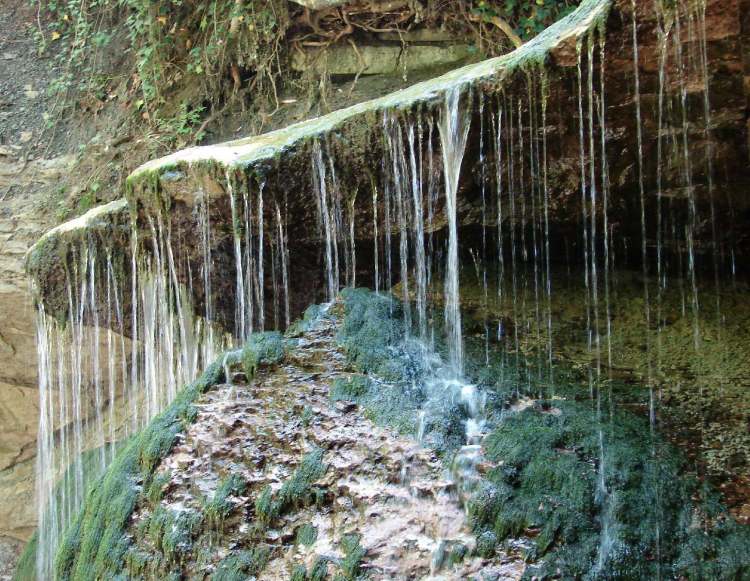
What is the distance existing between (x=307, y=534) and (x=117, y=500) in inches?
53.0

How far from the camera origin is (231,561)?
180 inches

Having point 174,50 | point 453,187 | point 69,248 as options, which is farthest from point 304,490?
point 174,50

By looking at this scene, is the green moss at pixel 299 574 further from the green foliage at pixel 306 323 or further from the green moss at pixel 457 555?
the green foliage at pixel 306 323

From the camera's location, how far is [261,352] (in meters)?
5.57

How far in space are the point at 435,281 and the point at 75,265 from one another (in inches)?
137

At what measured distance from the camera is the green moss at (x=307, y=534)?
451 centimetres

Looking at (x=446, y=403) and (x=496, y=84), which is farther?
(x=496, y=84)

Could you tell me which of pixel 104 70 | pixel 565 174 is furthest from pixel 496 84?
pixel 104 70

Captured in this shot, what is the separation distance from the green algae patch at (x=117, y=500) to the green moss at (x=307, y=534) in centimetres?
112

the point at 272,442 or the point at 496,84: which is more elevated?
the point at 496,84

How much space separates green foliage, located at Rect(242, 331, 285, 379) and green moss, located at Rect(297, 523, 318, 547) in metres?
1.22

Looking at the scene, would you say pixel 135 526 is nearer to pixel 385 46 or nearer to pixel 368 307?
pixel 368 307

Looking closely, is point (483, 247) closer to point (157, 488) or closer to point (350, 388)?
point (350, 388)

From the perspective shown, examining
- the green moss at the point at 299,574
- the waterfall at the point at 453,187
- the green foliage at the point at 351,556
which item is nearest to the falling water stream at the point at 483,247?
the waterfall at the point at 453,187
